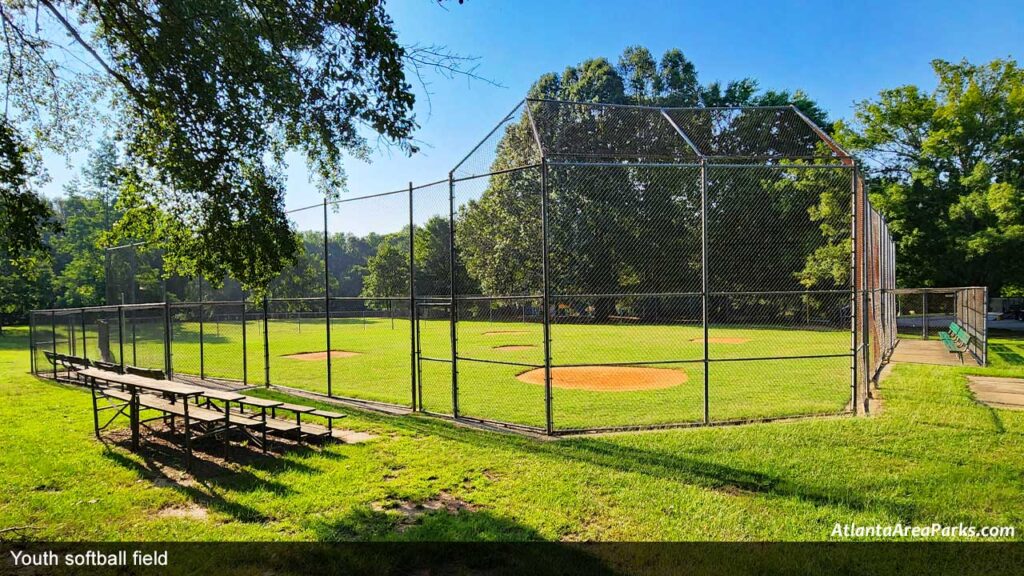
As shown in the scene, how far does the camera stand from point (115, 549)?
4.04 metres

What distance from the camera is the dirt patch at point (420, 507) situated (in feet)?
15.2

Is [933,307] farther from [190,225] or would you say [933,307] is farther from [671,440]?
[190,225]

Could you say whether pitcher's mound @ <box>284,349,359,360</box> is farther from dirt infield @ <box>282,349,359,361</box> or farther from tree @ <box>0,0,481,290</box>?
tree @ <box>0,0,481,290</box>

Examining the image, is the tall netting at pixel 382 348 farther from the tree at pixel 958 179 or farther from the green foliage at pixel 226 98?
the tree at pixel 958 179

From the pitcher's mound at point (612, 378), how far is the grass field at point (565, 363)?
37 centimetres

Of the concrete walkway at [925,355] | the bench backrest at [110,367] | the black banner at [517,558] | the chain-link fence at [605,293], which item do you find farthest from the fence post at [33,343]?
the concrete walkway at [925,355]

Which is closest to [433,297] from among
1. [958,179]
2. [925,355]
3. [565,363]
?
[565,363]

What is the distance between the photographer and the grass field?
894cm

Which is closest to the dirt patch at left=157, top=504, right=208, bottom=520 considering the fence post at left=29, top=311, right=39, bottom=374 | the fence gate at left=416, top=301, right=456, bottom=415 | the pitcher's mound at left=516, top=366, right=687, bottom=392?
the fence gate at left=416, top=301, right=456, bottom=415

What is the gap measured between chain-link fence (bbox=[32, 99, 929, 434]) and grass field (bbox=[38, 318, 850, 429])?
0.10 metres

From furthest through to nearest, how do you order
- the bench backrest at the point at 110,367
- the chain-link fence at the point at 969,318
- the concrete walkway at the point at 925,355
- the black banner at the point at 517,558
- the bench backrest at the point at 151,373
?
the concrete walkway at the point at 925,355, the chain-link fence at the point at 969,318, the bench backrest at the point at 110,367, the bench backrest at the point at 151,373, the black banner at the point at 517,558

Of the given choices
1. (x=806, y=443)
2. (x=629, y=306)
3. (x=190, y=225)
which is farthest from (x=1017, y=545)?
(x=629, y=306)

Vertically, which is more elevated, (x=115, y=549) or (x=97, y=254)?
(x=97, y=254)

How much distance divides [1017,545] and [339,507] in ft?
17.4
